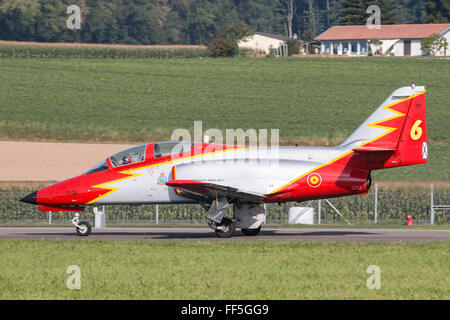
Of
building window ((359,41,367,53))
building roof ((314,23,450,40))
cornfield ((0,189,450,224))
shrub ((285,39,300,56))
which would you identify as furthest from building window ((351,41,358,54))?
cornfield ((0,189,450,224))

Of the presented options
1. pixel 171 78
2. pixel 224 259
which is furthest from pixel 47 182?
pixel 171 78

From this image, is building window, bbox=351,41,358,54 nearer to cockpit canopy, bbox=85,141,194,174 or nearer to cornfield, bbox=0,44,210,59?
cornfield, bbox=0,44,210,59

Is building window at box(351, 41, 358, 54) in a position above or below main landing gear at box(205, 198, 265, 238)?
above

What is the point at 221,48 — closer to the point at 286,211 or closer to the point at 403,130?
the point at 286,211

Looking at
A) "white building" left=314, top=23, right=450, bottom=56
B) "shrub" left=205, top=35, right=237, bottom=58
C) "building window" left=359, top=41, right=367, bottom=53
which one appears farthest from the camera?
"building window" left=359, top=41, right=367, bottom=53

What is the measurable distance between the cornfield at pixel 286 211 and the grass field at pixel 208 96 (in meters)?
4.63

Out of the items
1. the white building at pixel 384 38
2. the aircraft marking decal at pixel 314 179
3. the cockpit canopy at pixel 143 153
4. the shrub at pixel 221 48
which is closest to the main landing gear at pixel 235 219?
the cockpit canopy at pixel 143 153

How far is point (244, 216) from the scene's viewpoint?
24.9 meters

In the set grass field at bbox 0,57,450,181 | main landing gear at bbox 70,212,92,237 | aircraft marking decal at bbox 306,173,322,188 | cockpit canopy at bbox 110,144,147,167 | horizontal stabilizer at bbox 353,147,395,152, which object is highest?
grass field at bbox 0,57,450,181

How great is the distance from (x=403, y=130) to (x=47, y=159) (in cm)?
2674

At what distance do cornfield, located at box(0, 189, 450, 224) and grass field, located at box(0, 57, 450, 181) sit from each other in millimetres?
4631

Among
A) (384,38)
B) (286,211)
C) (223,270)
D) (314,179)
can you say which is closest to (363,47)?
(384,38)

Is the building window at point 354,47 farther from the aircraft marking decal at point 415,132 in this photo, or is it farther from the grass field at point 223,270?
the grass field at point 223,270

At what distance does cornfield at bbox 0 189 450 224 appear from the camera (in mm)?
34781
